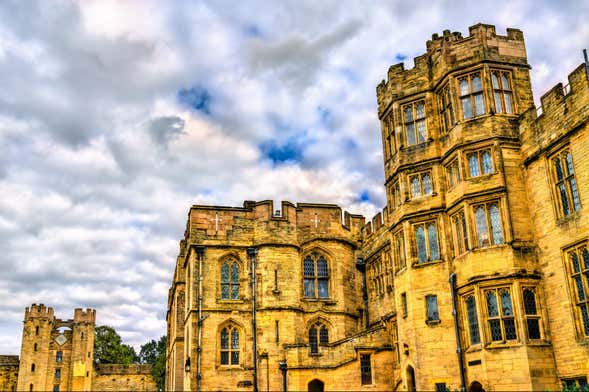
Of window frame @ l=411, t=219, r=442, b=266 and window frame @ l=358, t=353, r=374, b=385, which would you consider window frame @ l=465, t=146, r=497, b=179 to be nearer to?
window frame @ l=411, t=219, r=442, b=266

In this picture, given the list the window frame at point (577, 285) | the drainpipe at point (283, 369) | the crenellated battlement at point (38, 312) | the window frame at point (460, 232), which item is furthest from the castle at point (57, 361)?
the window frame at point (577, 285)

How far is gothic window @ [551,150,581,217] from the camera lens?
2046 centimetres

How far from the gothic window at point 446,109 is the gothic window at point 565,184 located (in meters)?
4.59

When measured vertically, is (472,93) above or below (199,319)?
above

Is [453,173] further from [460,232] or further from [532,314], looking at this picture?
[532,314]

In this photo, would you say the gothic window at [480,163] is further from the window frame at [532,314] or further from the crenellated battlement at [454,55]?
the window frame at [532,314]

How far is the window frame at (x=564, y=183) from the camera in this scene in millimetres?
20359

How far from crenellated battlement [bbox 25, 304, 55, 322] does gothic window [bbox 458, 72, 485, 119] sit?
6960 centimetres

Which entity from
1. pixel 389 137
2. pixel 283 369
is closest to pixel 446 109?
pixel 389 137

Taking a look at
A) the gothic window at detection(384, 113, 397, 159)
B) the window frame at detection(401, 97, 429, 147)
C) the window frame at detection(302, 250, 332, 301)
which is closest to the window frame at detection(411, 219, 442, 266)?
the window frame at detection(401, 97, 429, 147)

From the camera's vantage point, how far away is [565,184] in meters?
20.9

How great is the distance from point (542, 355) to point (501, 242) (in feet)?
13.3

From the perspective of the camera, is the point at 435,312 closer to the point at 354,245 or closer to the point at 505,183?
the point at 505,183

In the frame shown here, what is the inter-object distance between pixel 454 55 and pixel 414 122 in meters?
3.25
